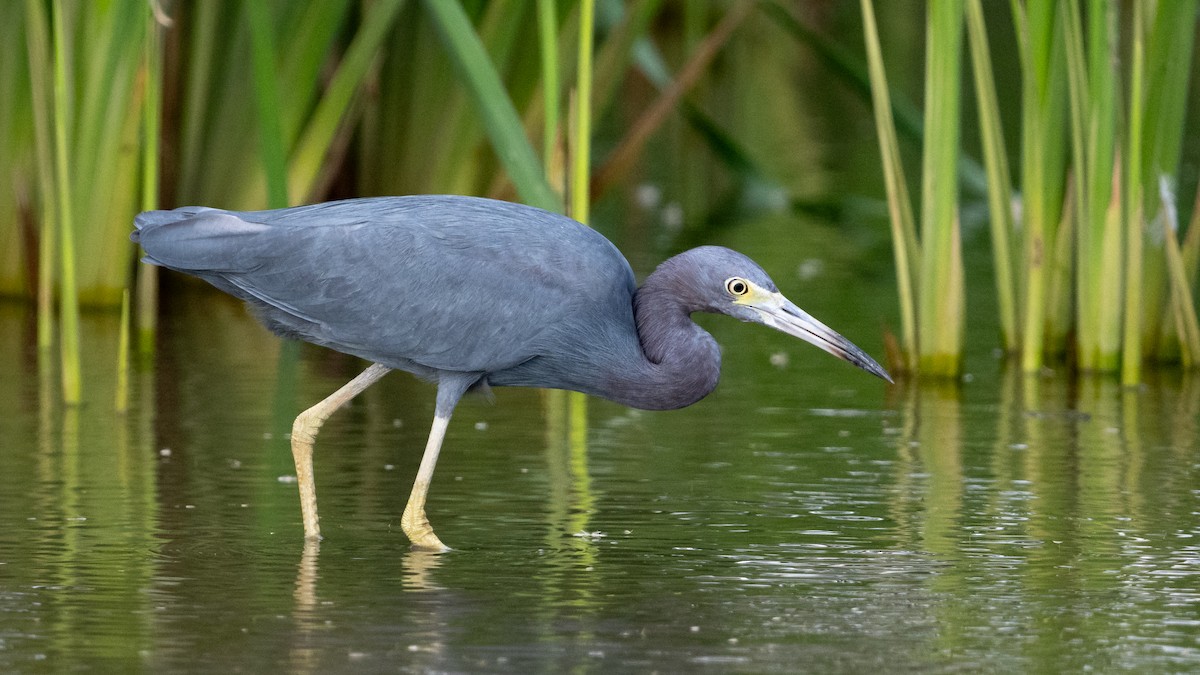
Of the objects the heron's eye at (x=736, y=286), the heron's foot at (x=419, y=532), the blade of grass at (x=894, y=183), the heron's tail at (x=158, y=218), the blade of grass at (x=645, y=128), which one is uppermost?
the blade of grass at (x=645, y=128)

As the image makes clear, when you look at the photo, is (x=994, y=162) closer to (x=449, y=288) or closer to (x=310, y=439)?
(x=449, y=288)

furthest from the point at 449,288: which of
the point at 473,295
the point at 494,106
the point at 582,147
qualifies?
the point at 494,106

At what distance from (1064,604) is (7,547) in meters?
2.99

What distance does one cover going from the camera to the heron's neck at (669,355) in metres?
6.44

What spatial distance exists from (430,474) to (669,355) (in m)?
0.83

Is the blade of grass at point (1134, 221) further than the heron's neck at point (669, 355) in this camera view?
Yes

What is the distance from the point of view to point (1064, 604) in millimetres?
5496

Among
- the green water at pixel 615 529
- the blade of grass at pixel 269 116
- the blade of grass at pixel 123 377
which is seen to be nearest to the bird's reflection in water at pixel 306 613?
the green water at pixel 615 529

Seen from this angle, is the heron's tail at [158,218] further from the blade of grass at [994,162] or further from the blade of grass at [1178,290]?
the blade of grass at [1178,290]

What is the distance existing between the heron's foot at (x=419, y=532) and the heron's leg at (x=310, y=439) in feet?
0.92

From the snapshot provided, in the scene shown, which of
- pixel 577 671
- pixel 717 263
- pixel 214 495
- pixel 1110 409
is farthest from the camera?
pixel 1110 409

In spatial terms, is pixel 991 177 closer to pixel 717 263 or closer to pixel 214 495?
pixel 717 263

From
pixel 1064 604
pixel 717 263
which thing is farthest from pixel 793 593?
pixel 717 263

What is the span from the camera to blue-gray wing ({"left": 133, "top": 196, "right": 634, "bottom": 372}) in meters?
6.34
